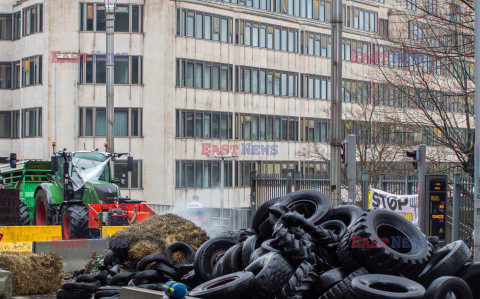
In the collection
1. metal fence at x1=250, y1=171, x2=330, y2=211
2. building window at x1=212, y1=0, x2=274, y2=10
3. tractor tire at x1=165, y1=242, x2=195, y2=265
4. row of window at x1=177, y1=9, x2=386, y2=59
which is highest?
building window at x1=212, y1=0, x2=274, y2=10

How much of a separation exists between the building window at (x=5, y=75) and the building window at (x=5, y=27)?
1.93 metres

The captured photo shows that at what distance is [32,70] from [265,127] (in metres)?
17.4

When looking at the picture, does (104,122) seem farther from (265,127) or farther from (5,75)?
(265,127)

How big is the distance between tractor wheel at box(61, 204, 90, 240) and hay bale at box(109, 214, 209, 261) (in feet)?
23.9

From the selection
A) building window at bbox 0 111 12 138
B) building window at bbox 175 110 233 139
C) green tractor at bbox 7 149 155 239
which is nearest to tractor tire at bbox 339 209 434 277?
green tractor at bbox 7 149 155 239

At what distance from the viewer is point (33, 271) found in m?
14.6

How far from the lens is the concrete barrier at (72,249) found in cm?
1895

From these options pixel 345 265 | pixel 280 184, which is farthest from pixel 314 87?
pixel 345 265

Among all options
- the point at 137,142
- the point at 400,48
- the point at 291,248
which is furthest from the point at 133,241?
the point at 137,142

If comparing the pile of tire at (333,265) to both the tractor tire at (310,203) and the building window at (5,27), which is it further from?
the building window at (5,27)

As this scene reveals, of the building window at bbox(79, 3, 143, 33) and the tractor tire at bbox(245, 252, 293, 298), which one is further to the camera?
the building window at bbox(79, 3, 143, 33)

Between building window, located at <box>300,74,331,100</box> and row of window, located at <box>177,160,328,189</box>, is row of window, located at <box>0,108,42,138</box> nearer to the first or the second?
row of window, located at <box>177,160,328,189</box>

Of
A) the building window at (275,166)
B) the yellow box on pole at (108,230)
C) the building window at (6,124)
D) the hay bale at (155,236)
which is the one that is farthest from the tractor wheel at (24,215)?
the building window at (275,166)

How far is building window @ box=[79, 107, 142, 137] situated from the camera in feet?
158
